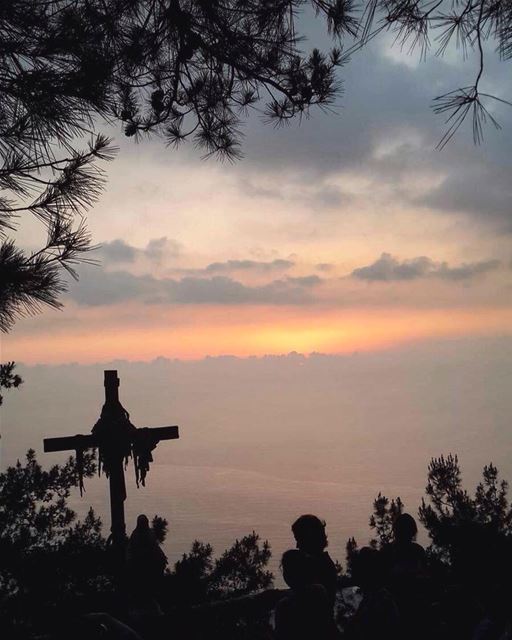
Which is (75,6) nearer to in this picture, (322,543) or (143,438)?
(143,438)

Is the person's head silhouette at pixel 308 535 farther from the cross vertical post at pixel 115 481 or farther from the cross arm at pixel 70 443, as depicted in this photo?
the cross arm at pixel 70 443

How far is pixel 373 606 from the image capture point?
11.3 ft

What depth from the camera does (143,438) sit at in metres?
6.73

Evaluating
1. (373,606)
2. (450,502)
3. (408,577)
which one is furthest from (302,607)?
(450,502)

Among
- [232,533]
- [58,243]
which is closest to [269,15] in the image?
[58,243]

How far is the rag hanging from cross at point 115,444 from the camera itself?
6.51 metres

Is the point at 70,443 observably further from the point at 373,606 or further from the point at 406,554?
the point at 373,606

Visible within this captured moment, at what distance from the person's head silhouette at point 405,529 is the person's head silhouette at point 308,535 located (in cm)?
74

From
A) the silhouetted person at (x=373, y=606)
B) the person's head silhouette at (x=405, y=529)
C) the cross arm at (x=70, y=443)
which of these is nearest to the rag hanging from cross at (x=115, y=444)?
the cross arm at (x=70, y=443)

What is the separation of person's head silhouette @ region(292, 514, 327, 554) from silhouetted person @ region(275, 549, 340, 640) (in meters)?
0.34

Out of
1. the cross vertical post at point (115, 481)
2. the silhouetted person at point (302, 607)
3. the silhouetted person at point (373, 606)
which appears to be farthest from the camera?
the cross vertical post at point (115, 481)

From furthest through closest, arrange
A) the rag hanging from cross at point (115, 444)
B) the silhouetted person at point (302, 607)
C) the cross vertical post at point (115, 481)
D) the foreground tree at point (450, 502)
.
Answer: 1. the foreground tree at point (450, 502)
2. the rag hanging from cross at point (115, 444)
3. the cross vertical post at point (115, 481)
4. the silhouetted person at point (302, 607)

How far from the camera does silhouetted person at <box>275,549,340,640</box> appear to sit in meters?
3.19

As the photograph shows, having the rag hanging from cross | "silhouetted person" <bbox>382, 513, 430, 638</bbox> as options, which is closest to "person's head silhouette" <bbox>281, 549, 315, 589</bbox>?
"silhouetted person" <bbox>382, 513, 430, 638</bbox>
